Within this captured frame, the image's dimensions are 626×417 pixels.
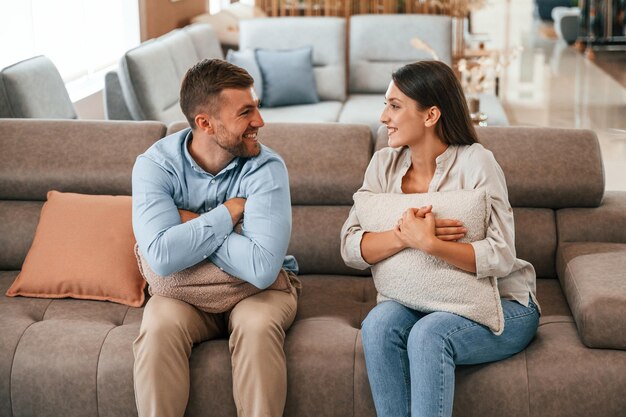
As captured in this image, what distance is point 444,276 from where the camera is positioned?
227 centimetres

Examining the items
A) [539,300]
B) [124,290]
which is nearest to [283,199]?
[124,290]

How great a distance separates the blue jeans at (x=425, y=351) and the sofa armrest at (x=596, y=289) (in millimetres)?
147

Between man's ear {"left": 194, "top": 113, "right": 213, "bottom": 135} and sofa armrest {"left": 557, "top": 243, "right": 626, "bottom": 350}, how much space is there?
1076 millimetres

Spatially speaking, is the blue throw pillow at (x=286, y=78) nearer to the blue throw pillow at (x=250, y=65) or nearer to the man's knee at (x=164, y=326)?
the blue throw pillow at (x=250, y=65)

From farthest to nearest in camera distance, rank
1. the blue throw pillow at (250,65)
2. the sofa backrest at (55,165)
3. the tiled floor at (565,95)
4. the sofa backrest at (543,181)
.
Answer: the tiled floor at (565,95) < the blue throw pillow at (250,65) < the sofa backrest at (55,165) < the sofa backrest at (543,181)

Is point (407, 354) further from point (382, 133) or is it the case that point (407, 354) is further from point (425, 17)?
point (425, 17)

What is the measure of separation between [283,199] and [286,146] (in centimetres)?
55

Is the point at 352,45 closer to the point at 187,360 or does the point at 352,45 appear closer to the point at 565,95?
the point at 565,95

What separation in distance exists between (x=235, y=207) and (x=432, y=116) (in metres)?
0.57

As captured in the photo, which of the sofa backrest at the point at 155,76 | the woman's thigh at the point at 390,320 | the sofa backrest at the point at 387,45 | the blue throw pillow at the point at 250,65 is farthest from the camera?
the sofa backrest at the point at 387,45

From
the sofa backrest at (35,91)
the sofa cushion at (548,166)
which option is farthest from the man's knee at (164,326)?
the sofa backrest at (35,91)

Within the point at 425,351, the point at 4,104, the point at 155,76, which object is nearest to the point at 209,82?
the point at 425,351

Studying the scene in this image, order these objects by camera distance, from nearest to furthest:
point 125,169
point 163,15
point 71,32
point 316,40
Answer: point 125,169 < point 71,32 < point 316,40 < point 163,15

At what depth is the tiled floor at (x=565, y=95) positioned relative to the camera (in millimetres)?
6980
